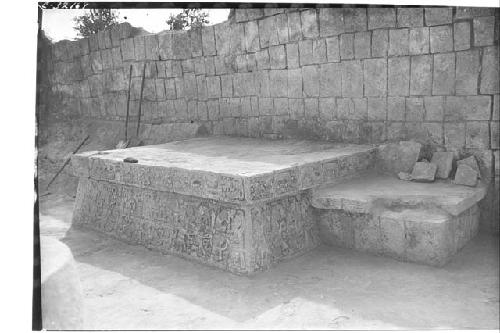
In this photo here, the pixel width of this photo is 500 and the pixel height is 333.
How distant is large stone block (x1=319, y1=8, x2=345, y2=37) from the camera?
18.3 ft

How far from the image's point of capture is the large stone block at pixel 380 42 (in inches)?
204

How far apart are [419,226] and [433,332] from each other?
1.21 m

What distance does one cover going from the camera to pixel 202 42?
294 inches

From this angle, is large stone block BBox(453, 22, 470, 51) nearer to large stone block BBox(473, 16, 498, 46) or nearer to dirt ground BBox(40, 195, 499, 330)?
large stone block BBox(473, 16, 498, 46)

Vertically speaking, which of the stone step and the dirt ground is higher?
the stone step

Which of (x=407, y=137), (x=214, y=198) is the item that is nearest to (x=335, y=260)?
(x=214, y=198)

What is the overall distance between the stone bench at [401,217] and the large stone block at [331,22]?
2021mm

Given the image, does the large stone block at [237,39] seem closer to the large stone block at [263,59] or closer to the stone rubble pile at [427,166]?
the large stone block at [263,59]

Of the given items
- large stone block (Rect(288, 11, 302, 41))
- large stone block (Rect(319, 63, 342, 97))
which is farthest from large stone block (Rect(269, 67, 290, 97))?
large stone block (Rect(319, 63, 342, 97))

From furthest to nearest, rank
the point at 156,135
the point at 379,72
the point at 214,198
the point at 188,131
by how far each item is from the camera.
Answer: the point at 156,135 < the point at 188,131 < the point at 379,72 < the point at 214,198

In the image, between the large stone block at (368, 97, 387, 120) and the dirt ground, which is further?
the large stone block at (368, 97, 387, 120)

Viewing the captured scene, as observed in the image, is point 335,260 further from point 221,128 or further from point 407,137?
point 221,128

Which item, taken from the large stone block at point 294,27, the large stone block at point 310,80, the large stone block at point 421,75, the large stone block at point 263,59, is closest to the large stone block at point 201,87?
the large stone block at point 263,59

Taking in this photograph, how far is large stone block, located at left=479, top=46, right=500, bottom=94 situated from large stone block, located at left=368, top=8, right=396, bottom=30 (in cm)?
106
